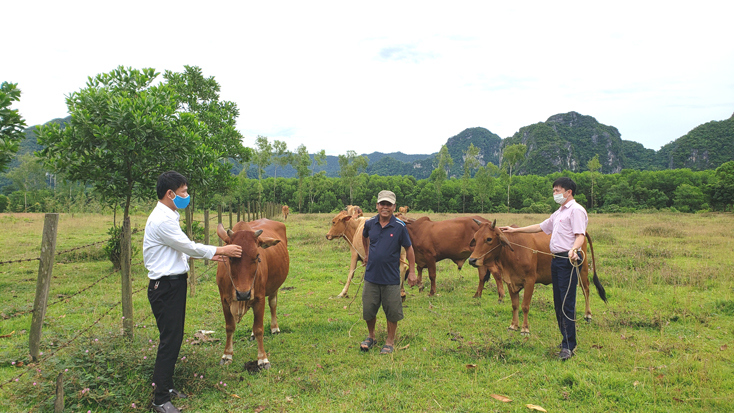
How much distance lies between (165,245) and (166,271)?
10.1 inches

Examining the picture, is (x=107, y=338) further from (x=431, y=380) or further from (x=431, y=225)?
(x=431, y=225)

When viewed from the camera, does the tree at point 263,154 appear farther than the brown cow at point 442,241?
Yes

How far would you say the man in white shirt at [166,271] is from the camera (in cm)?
364

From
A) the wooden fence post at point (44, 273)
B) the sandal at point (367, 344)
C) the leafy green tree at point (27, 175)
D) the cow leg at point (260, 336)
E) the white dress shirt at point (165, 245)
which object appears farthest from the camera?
the leafy green tree at point (27, 175)

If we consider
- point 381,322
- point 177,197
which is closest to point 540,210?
point 381,322

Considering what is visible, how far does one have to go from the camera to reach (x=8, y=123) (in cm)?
676

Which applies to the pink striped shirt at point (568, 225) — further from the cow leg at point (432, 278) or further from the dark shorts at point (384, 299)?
the cow leg at point (432, 278)

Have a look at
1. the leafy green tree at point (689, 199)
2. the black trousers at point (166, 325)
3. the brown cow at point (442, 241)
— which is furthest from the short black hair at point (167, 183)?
the leafy green tree at point (689, 199)

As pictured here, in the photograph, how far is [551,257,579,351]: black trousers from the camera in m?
5.04

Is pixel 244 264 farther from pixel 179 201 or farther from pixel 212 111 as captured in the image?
pixel 212 111

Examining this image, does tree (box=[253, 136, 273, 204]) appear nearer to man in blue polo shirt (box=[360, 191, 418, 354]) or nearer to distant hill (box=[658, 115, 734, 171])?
man in blue polo shirt (box=[360, 191, 418, 354])

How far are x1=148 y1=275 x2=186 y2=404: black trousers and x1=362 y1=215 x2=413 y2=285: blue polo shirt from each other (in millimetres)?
2530

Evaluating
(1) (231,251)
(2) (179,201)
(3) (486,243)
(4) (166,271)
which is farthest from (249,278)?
(3) (486,243)

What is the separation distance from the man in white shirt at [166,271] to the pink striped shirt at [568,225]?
4.41m
